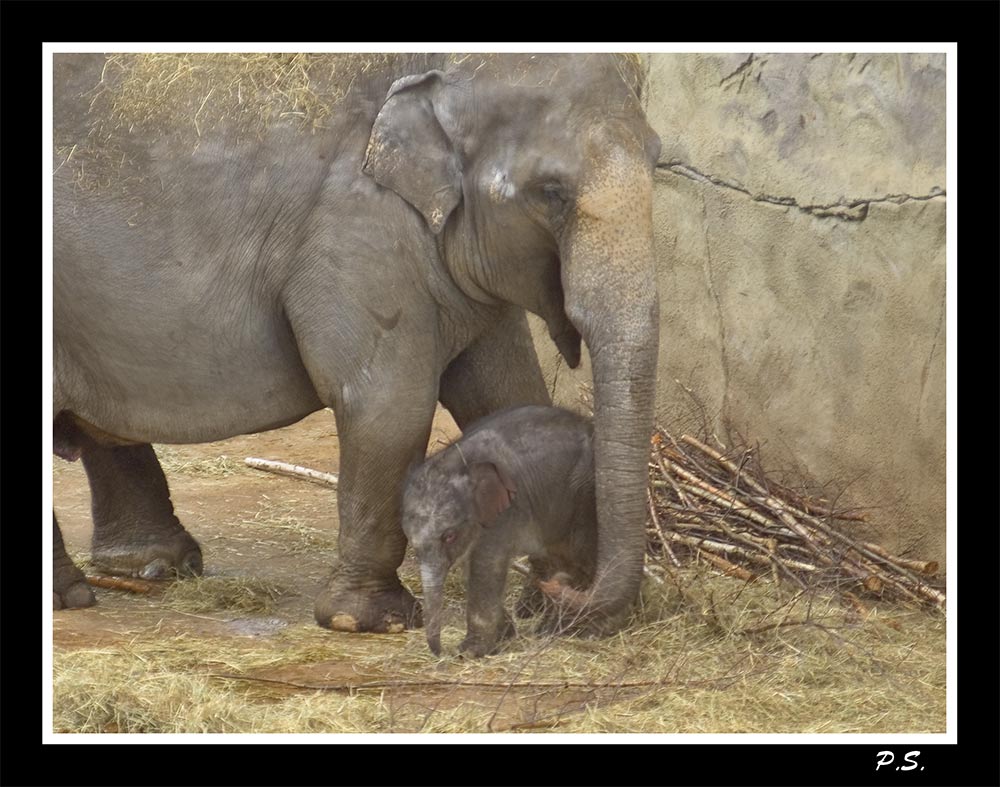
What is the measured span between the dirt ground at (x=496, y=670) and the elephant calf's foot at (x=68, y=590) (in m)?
0.06

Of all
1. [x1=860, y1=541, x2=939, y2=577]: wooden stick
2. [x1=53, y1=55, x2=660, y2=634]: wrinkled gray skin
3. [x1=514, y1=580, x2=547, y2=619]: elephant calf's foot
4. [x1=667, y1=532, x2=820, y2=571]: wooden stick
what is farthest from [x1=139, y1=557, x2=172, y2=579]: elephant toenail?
[x1=860, y1=541, x2=939, y2=577]: wooden stick

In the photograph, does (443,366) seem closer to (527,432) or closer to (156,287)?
(527,432)

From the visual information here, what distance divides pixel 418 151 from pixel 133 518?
2226mm

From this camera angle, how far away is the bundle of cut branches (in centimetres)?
762

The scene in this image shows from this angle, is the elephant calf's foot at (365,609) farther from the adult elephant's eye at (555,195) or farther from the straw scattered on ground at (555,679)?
the adult elephant's eye at (555,195)

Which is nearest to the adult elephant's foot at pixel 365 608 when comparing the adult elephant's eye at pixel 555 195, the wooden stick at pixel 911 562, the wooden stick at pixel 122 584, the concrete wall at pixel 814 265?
the wooden stick at pixel 122 584

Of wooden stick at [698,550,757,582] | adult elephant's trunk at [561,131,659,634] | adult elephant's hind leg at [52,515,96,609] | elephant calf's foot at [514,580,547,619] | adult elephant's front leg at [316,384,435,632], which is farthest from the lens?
wooden stick at [698,550,757,582]

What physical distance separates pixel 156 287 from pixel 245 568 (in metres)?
1.67

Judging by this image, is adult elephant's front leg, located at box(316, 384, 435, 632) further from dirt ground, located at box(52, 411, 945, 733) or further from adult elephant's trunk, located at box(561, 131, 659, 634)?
adult elephant's trunk, located at box(561, 131, 659, 634)

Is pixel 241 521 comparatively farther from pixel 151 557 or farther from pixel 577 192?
pixel 577 192

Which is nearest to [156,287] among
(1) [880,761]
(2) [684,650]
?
(2) [684,650]

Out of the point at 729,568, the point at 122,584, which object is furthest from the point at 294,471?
the point at 729,568

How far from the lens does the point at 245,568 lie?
823cm

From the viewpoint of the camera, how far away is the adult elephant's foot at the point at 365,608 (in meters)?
7.08
